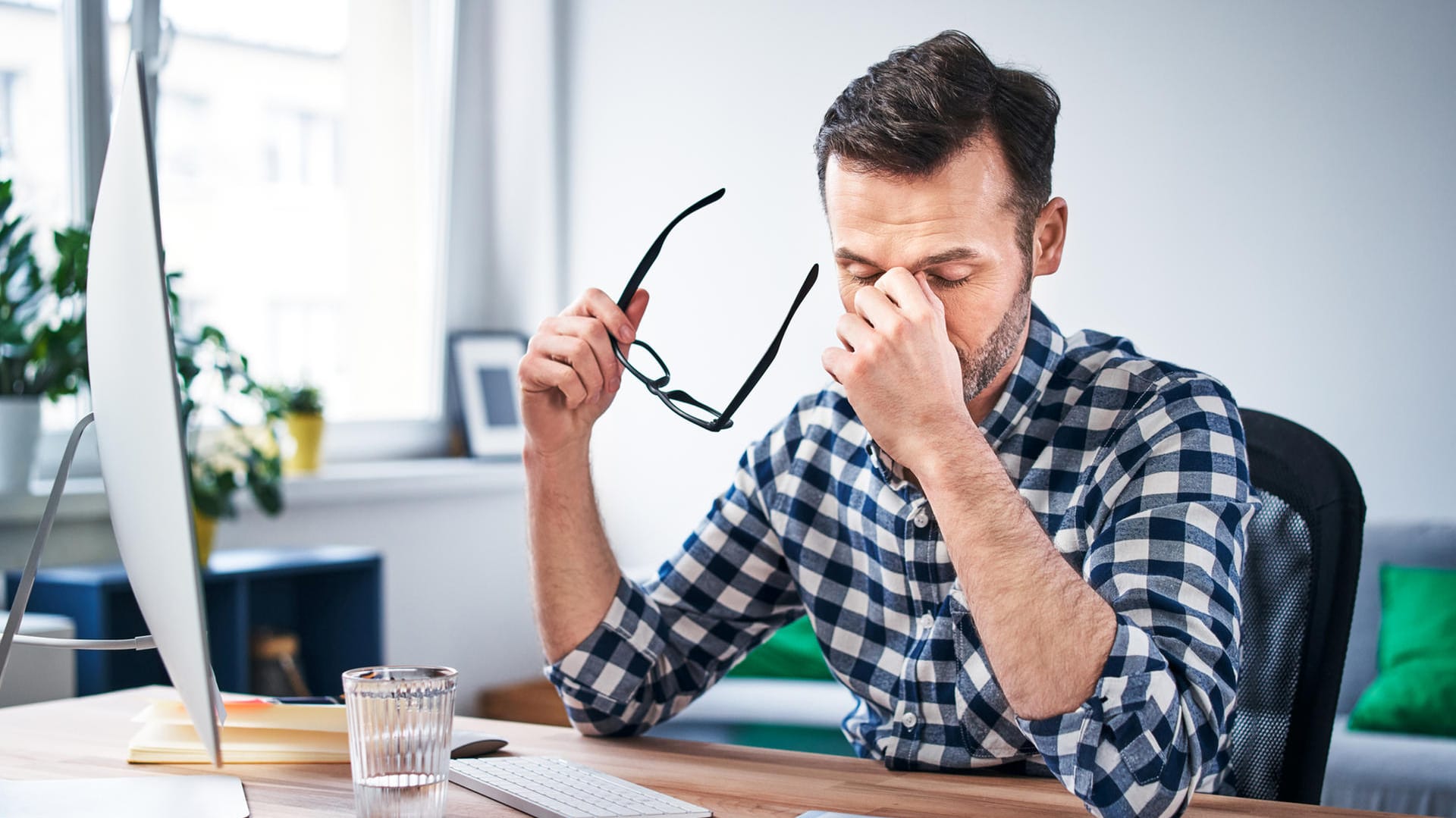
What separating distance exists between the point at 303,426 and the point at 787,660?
4.32 feet

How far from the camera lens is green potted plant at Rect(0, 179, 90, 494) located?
91.4 inches

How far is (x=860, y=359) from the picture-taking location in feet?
3.61

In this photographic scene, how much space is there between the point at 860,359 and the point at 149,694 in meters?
0.87

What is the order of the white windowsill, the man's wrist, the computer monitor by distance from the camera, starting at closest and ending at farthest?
the computer monitor < the man's wrist < the white windowsill

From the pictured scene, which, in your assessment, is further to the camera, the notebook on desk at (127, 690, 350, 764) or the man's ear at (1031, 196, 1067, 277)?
the man's ear at (1031, 196, 1067, 277)

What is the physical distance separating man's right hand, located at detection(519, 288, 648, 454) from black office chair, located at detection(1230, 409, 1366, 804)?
63cm

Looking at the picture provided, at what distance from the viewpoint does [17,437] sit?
93.8 inches

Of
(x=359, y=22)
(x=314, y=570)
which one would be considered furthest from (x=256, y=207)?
(x=314, y=570)

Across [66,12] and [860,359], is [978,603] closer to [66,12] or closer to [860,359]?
[860,359]

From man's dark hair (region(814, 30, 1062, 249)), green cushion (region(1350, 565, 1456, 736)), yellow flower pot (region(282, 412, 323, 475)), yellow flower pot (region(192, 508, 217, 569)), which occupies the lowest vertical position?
green cushion (region(1350, 565, 1456, 736))

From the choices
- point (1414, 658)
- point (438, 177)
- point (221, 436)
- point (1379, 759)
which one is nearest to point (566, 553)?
point (1379, 759)

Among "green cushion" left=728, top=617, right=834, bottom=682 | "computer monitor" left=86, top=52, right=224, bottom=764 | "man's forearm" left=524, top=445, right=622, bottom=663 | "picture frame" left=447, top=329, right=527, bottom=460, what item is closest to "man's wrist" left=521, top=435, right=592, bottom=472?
"man's forearm" left=524, top=445, right=622, bottom=663

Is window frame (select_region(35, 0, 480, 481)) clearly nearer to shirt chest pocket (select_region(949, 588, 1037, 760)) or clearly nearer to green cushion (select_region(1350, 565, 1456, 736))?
shirt chest pocket (select_region(949, 588, 1037, 760))

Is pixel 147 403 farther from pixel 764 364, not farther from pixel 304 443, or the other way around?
pixel 304 443
